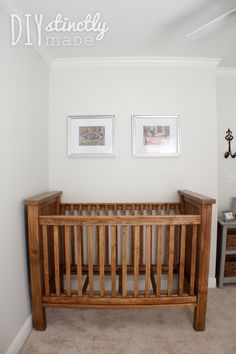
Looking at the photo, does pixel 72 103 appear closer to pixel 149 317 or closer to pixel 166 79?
pixel 166 79

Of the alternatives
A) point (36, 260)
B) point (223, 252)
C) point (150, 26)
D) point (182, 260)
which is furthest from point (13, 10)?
point (223, 252)

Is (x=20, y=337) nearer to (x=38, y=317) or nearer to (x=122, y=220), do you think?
(x=38, y=317)

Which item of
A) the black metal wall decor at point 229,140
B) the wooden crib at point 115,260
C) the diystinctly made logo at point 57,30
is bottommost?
the wooden crib at point 115,260

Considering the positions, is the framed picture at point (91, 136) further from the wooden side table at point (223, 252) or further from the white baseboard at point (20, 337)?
the white baseboard at point (20, 337)

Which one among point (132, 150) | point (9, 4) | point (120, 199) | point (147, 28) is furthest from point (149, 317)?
point (9, 4)

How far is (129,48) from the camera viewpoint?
200 centimetres

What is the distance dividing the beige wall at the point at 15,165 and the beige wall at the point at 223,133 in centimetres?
208

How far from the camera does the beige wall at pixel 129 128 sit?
225cm

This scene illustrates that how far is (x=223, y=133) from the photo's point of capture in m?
2.53

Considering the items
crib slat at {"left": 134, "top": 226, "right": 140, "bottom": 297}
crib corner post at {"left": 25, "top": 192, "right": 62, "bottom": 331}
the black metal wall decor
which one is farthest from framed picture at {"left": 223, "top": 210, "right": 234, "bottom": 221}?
crib corner post at {"left": 25, "top": 192, "right": 62, "bottom": 331}

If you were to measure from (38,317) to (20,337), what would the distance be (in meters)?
0.16

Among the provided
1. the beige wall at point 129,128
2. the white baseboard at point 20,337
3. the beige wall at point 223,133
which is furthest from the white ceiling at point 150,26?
the white baseboard at point 20,337

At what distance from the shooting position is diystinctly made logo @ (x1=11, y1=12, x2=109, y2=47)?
1571 mm

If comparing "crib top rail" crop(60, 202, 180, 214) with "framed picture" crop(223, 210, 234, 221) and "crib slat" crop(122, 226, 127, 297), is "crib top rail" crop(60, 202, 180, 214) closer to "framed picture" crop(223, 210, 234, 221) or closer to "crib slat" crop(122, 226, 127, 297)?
"framed picture" crop(223, 210, 234, 221)
